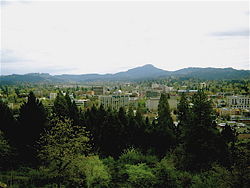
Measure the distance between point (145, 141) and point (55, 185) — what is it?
11107 mm

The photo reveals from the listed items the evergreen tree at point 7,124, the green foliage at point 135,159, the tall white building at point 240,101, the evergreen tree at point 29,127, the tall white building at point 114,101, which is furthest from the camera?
the tall white building at point 114,101

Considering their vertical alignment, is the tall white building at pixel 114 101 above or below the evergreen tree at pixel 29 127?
below

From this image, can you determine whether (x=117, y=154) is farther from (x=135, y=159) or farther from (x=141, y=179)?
(x=141, y=179)

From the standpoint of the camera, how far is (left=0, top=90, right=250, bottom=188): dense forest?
11.8 metres

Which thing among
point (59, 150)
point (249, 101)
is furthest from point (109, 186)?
point (249, 101)

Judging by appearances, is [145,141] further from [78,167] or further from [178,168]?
[78,167]

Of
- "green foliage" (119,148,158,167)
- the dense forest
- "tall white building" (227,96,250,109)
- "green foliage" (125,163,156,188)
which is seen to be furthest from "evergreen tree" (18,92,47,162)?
"tall white building" (227,96,250,109)

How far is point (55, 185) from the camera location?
13023mm

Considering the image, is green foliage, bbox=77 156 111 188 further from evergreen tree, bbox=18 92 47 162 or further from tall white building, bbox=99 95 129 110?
tall white building, bbox=99 95 129 110

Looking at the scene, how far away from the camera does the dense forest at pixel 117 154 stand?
464 inches

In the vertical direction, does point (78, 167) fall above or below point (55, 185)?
above

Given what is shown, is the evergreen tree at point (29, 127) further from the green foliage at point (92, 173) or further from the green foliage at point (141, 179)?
the green foliage at point (141, 179)

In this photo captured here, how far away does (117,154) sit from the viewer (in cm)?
1962

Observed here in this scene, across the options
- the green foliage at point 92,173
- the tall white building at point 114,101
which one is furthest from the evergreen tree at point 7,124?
the tall white building at point 114,101
